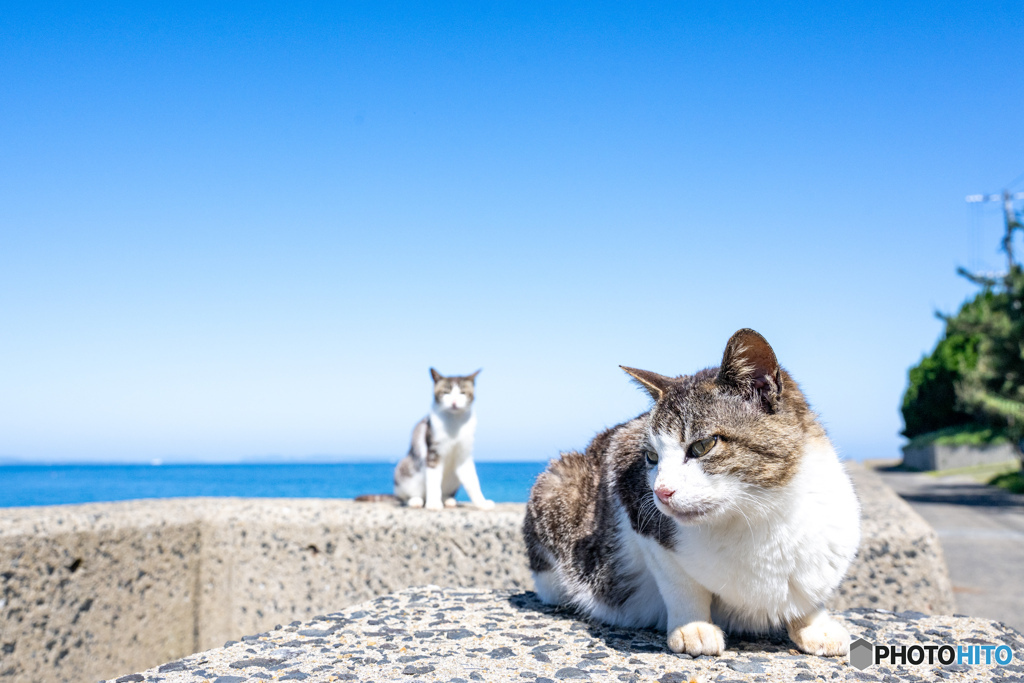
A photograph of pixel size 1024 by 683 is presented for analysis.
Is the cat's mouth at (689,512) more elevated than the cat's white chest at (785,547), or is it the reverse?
the cat's mouth at (689,512)

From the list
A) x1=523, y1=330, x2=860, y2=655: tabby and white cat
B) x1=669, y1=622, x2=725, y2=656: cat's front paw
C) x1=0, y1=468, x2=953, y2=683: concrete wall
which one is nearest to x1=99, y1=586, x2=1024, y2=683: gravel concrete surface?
x1=669, y1=622, x2=725, y2=656: cat's front paw

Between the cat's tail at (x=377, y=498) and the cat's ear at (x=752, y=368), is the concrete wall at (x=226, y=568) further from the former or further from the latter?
the cat's ear at (x=752, y=368)

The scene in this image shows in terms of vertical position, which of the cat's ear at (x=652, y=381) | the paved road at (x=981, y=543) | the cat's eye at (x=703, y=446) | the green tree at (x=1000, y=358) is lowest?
the paved road at (x=981, y=543)

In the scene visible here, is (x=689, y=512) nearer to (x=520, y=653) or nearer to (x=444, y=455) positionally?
(x=520, y=653)

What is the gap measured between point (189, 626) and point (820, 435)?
13.9 feet

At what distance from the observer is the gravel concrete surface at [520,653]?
7.06ft

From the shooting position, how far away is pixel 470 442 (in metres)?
5.78

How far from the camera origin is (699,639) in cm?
229

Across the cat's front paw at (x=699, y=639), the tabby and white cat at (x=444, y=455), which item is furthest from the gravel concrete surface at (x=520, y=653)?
the tabby and white cat at (x=444, y=455)

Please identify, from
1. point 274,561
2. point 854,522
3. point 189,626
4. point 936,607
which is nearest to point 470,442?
point 274,561

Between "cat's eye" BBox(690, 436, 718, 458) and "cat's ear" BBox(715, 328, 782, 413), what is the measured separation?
0.64ft

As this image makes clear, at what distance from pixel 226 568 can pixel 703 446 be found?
3745 mm
